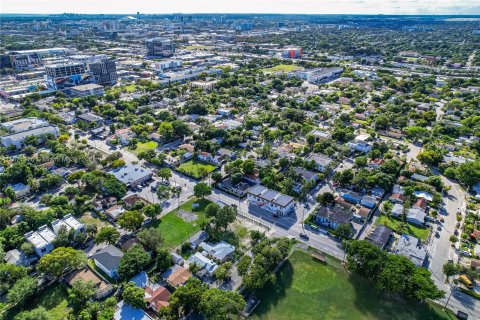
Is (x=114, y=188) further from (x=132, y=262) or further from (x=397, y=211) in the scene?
(x=397, y=211)

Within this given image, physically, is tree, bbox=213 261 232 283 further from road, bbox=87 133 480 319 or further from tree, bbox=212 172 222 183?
tree, bbox=212 172 222 183

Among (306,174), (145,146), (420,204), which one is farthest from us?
(145,146)

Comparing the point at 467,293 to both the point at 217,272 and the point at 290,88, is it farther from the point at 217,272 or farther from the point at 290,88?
the point at 290,88

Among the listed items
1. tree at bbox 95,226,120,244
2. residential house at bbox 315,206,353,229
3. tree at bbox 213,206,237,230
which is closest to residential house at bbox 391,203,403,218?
residential house at bbox 315,206,353,229

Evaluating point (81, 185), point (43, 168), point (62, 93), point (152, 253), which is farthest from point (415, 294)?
point (62, 93)

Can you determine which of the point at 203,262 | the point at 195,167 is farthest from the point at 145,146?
the point at 203,262

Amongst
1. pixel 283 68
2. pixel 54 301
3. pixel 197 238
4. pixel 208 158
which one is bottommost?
pixel 54 301
